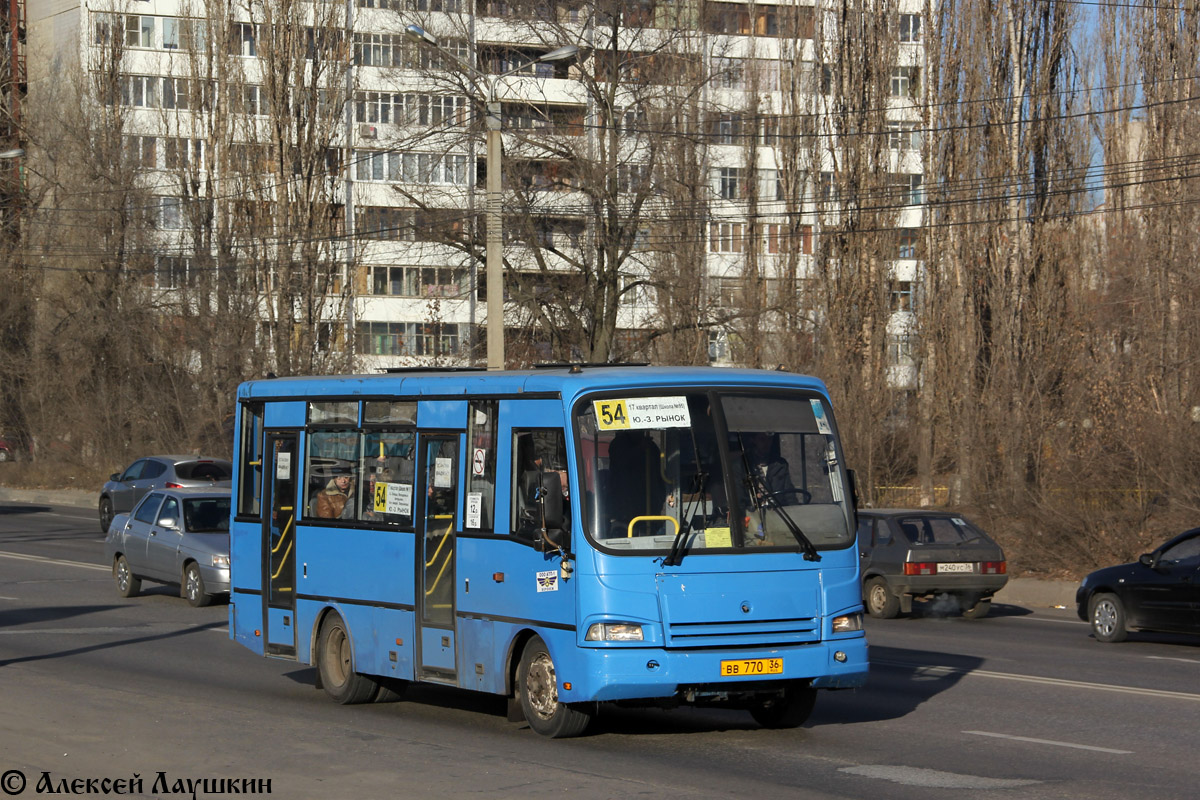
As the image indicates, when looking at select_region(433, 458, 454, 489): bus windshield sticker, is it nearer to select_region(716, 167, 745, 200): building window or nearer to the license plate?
the license plate

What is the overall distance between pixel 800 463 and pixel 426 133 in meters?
29.7

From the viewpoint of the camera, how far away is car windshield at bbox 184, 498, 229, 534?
21594 millimetres

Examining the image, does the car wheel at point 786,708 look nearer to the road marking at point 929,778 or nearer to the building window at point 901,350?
the road marking at point 929,778

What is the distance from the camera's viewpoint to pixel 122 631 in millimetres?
18078

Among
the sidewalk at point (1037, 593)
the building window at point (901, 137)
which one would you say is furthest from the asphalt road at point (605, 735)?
the building window at point (901, 137)

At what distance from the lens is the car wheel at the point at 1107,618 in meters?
18.4

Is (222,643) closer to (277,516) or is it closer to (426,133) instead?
(277,516)

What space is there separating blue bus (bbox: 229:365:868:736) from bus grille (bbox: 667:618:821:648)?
0.04 feet

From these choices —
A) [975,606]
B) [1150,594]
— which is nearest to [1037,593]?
[975,606]

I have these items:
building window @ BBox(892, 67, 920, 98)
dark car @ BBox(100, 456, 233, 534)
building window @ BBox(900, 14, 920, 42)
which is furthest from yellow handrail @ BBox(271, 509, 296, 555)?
building window @ BBox(900, 14, 920, 42)

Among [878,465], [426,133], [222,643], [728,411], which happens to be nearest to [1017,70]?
[878,465]

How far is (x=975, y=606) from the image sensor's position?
21.6 m

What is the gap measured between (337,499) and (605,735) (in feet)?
11.2

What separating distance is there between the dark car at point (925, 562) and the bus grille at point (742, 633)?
10.4m
